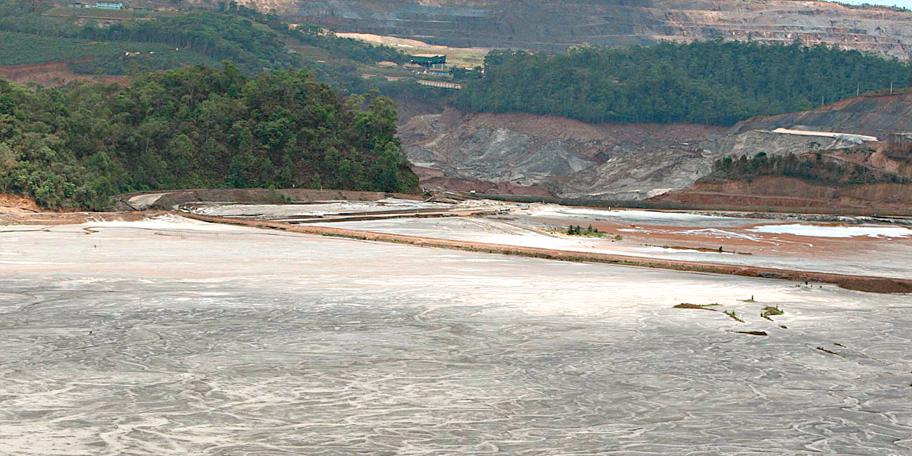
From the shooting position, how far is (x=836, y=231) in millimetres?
81000

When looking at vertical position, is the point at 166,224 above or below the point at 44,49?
below

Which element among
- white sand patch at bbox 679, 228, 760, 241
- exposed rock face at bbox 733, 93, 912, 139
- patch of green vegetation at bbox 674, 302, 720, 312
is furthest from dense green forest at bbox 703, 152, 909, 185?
patch of green vegetation at bbox 674, 302, 720, 312

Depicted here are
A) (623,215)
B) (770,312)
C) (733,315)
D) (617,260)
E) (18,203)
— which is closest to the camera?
(733,315)

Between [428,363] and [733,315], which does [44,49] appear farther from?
[428,363]

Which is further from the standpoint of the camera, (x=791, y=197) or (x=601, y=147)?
(x=601, y=147)

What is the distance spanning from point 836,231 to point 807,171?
29.6m

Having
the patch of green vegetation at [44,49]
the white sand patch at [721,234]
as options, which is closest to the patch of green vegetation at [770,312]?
the white sand patch at [721,234]

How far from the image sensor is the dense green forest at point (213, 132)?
249ft

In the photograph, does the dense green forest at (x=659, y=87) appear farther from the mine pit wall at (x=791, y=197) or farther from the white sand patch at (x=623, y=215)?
the white sand patch at (x=623, y=215)

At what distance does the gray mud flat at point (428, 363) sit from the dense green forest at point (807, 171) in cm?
6956

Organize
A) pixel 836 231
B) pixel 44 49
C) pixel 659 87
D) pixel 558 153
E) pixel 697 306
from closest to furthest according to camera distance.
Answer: pixel 697 306 → pixel 836 231 → pixel 558 153 → pixel 44 49 → pixel 659 87

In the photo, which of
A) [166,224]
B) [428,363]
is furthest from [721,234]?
[428,363]

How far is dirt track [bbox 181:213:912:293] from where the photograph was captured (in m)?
40.7

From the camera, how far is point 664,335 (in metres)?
29.8
